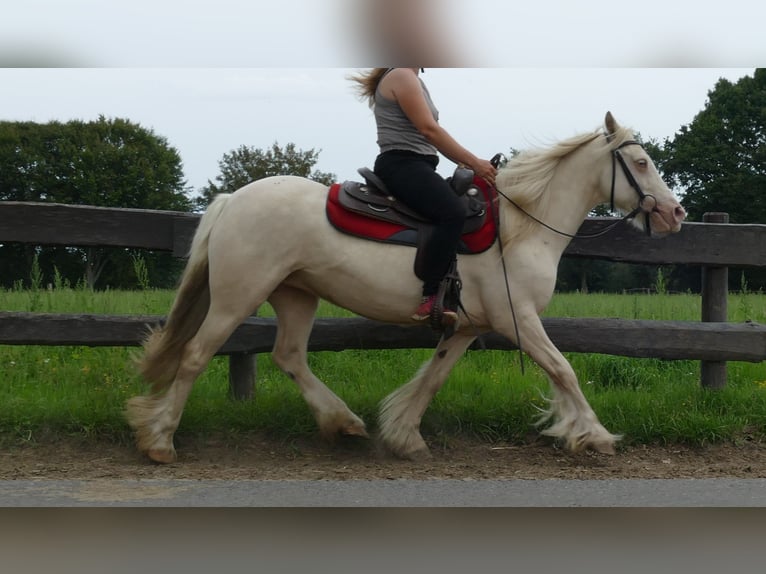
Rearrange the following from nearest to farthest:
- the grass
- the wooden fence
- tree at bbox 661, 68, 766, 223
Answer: the grass, the wooden fence, tree at bbox 661, 68, 766, 223

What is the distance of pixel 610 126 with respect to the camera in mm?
5137

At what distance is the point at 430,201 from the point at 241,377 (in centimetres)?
211

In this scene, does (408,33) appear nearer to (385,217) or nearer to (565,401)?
(385,217)

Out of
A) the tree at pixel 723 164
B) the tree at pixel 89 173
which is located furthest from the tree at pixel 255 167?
the tree at pixel 723 164

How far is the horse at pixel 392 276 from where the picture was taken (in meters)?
4.88

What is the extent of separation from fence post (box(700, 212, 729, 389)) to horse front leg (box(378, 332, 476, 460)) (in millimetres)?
2101

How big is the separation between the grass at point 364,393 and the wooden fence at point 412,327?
0.30 metres

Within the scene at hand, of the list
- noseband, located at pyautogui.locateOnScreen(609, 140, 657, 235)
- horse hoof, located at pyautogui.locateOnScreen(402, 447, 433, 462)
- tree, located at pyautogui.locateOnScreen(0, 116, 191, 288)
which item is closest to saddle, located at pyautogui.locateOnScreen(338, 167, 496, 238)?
noseband, located at pyautogui.locateOnScreen(609, 140, 657, 235)

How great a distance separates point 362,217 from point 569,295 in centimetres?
553

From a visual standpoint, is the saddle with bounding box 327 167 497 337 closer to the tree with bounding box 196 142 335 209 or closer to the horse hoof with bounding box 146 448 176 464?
the horse hoof with bounding box 146 448 176 464

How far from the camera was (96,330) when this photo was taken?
5594 mm

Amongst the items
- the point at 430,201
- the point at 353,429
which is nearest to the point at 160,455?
the point at 353,429

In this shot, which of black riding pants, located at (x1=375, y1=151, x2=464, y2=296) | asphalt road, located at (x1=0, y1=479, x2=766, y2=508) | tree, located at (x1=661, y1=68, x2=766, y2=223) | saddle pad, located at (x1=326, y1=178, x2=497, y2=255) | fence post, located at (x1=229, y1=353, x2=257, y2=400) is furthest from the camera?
tree, located at (x1=661, y1=68, x2=766, y2=223)

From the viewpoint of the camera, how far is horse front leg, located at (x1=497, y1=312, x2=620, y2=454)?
473 centimetres
